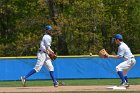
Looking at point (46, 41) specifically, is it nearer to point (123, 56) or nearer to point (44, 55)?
point (44, 55)

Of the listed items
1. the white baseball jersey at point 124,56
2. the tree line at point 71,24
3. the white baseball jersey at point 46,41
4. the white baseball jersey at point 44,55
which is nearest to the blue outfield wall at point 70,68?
the white baseball jersey at point 44,55

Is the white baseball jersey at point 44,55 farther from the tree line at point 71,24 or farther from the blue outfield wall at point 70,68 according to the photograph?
the tree line at point 71,24

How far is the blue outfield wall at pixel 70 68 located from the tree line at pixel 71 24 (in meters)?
14.5

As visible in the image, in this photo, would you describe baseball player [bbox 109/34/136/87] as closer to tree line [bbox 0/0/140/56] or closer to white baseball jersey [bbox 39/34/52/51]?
white baseball jersey [bbox 39/34/52/51]

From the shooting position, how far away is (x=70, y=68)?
830 inches

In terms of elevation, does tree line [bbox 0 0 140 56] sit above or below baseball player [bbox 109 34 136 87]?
below

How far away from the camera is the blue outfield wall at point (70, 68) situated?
821 inches

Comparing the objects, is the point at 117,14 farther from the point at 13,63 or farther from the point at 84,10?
the point at 13,63

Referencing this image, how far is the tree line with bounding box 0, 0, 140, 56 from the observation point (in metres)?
36.8

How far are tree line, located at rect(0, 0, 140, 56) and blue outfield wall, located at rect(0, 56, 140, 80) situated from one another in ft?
47.5

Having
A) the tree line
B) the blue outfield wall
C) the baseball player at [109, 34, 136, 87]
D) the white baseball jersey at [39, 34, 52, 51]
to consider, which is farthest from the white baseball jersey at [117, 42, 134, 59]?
the tree line

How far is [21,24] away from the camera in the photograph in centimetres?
3941

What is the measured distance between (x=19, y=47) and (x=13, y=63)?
16.4 m

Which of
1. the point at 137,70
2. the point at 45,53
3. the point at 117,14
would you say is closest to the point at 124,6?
Result: the point at 117,14
